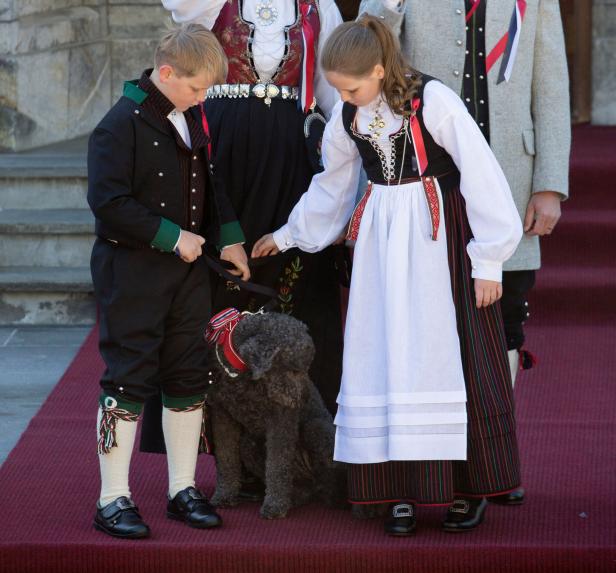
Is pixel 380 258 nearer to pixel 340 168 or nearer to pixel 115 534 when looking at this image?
pixel 340 168

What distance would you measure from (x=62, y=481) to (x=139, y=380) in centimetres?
76

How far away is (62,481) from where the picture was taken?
4.11 metres

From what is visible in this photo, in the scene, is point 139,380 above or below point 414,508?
above

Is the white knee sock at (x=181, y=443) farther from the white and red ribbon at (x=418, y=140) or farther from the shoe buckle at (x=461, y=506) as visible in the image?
the white and red ribbon at (x=418, y=140)

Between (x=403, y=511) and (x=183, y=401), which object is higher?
(x=183, y=401)

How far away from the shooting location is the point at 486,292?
3.43 m

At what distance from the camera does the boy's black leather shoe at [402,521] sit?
11.6 feet

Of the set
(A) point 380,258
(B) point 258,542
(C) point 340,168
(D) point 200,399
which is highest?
(C) point 340,168

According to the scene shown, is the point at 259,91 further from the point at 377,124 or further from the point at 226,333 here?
the point at 226,333

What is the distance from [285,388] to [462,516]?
59 centimetres

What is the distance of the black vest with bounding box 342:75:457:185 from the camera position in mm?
3418

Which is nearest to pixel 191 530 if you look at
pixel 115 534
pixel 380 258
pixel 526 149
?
pixel 115 534

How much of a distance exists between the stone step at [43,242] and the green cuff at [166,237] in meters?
2.80

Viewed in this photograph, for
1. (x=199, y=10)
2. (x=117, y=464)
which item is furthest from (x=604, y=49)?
(x=117, y=464)
